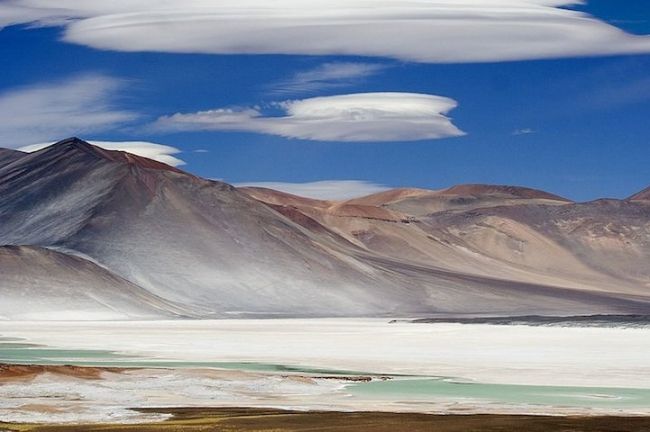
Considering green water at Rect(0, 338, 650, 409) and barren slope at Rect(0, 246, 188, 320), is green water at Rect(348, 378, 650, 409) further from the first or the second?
barren slope at Rect(0, 246, 188, 320)

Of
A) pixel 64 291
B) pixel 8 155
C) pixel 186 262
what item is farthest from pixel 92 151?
pixel 64 291

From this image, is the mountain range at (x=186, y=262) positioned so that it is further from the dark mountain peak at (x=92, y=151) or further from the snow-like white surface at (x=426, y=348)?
the snow-like white surface at (x=426, y=348)

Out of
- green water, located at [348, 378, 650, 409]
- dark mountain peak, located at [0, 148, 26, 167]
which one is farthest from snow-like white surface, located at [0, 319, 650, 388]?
dark mountain peak, located at [0, 148, 26, 167]

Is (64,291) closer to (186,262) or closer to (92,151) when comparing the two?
(186,262)

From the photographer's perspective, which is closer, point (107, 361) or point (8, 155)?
point (107, 361)

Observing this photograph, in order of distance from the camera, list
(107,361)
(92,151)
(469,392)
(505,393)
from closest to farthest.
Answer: (505,393) → (469,392) → (107,361) → (92,151)

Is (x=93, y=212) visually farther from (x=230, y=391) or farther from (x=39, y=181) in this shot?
(x=230, y=391)
